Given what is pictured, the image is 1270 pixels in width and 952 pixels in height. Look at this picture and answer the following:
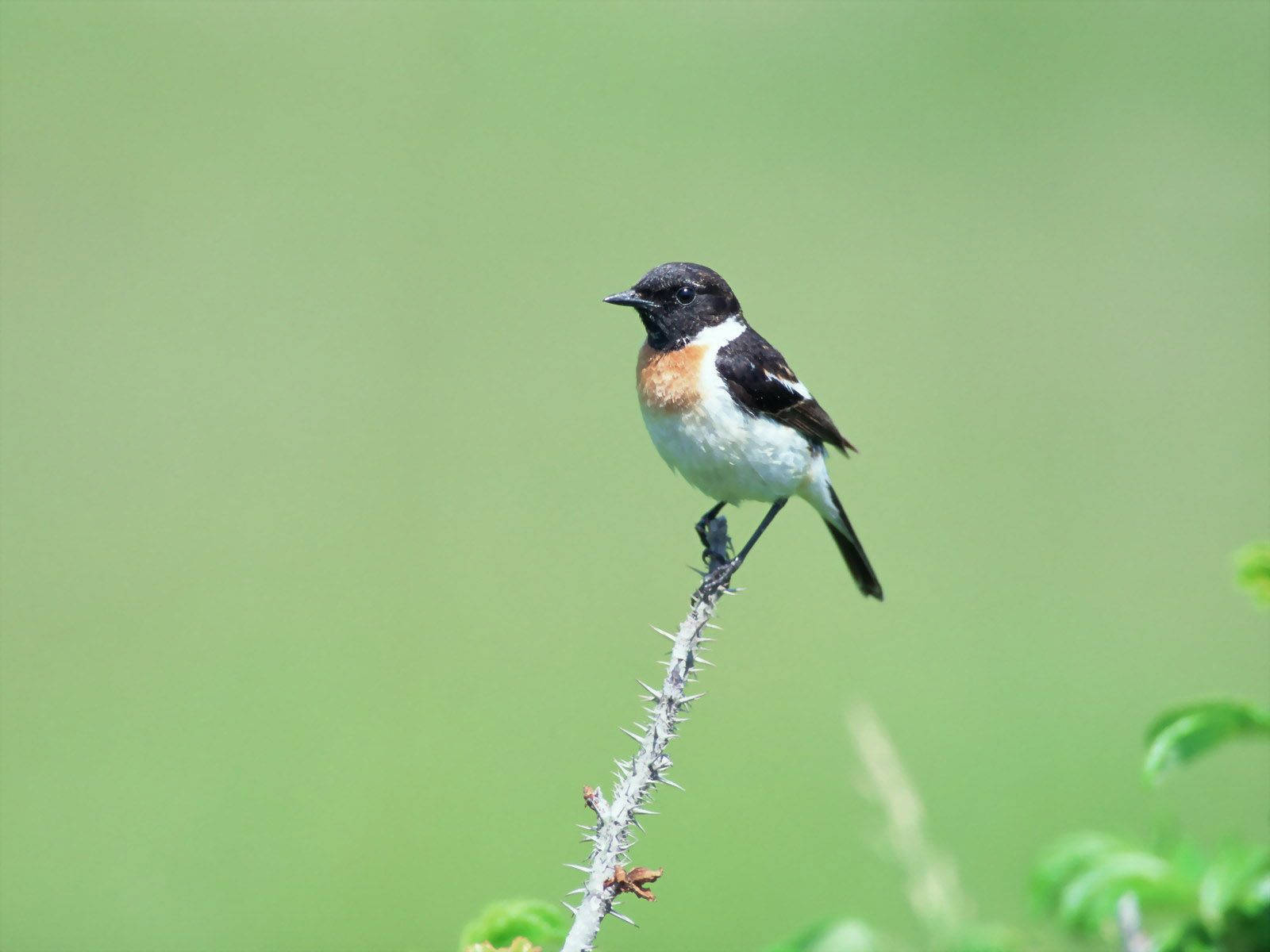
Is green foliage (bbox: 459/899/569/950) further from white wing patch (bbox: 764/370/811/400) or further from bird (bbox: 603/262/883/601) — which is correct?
white wing patch (bbox: 764/370/811/400)

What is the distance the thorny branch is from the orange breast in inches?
53.9

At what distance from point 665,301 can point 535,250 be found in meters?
10.6

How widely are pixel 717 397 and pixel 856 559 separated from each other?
3.64 ft

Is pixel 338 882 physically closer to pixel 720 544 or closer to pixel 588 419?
pixel 720 544

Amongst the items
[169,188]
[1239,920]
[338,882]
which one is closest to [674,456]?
[1239,920]

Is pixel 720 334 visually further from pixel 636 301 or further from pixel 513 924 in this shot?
pixel 513 924

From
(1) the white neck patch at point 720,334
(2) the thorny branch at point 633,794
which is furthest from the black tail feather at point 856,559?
(2) the thorny branch at point 633,794

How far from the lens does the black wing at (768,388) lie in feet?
11.3

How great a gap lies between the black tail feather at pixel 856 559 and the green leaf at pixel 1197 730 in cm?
290

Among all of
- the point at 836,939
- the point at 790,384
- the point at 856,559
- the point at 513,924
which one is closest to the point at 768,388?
the point at 790,384

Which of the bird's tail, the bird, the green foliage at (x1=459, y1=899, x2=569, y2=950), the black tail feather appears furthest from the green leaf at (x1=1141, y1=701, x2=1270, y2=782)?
the black tail feather

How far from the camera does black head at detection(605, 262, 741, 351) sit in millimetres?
3527

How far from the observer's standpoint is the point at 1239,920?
108 cm

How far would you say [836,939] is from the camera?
3.83ft
